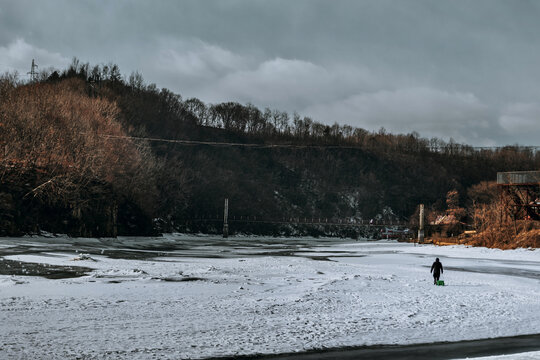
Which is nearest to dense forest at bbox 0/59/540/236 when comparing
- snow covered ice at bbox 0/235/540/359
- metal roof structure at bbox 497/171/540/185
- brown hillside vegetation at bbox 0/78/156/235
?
brown hillside vegetation at bbox 0/78/156/235

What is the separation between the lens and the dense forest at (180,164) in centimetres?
4531

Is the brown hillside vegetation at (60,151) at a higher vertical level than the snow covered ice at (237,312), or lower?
higher

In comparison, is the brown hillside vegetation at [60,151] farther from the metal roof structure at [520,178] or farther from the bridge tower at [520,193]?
the metal roof structure at [520,178]

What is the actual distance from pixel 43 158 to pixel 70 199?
4.55 m

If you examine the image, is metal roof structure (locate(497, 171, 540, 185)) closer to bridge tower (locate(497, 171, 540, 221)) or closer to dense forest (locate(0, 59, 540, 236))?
bridge tower (locate(497, 171, 540, 221))

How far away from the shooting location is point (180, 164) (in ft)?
330

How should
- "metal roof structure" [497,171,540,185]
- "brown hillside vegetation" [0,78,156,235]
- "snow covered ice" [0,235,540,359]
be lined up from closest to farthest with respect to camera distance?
"snow covered ice" [0,235,540,359] → "brown hillside vegetation" [0,78,156,235] → "metal roof structure" [497,171,540,185]

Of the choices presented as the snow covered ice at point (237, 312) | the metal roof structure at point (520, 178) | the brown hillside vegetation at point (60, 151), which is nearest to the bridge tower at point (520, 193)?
the metal roof structure at point (520, 178)

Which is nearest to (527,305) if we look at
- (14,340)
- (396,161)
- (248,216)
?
(14,340)

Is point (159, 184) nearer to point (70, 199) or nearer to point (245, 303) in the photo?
point (70, 199)

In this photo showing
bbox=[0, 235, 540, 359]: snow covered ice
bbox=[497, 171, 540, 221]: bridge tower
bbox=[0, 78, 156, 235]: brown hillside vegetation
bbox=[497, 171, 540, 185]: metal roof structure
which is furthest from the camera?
bbox=[497, 171, 540, 221]: bridge tower

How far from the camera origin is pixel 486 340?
36.4 ft

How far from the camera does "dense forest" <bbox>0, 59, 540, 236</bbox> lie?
45.3 meters

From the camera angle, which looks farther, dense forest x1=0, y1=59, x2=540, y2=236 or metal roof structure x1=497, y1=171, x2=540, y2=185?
metal roof structure x1=497, y1=171, x2=540, y2=185
